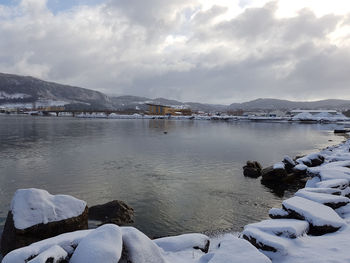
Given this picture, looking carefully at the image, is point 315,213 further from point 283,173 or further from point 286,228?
point 283,173

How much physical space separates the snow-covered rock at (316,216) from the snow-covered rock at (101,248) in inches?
228

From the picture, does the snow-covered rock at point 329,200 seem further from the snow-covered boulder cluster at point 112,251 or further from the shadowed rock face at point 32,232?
the shadowed rock face at point 32,232

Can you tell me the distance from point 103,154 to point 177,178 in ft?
42.3

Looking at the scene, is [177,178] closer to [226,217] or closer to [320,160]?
[226,217]

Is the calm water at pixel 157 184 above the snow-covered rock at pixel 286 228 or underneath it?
underneath

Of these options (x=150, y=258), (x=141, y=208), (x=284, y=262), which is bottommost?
(x=141, y=208)

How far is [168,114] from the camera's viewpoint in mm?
184750

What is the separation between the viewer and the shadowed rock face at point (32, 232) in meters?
7.72

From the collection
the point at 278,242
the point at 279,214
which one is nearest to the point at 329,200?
the point at 279,214

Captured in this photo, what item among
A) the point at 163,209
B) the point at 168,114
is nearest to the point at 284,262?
the point at 163,209

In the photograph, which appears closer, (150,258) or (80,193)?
(150,258)

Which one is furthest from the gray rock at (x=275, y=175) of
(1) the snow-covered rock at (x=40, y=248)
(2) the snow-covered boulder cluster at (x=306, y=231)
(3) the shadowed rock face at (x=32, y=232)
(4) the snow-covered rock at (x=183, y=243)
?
(1) the snow-covered rock at (x=40, y=248)

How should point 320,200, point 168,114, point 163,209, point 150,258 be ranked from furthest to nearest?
1. point 168,114
2. point 163,209
3. point 320,200
4. point 150,258

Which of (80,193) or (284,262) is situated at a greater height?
(284,262)
